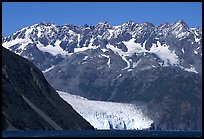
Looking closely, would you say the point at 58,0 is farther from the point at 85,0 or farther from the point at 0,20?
the point at 0,20

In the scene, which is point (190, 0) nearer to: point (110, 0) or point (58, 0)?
point (110, 0)

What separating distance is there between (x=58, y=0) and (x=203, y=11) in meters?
12.7

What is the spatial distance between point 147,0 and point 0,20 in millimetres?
14189

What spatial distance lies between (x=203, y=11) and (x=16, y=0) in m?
17.0

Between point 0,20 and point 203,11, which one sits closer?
point 203,11

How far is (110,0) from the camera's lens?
183 feet

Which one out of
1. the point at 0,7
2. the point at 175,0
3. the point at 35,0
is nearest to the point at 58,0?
the point at 35,0

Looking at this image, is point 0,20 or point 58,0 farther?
point 0,20

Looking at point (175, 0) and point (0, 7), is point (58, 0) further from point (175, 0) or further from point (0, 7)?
point (175, 0)

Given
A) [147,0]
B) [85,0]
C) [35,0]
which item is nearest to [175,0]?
[147,0]

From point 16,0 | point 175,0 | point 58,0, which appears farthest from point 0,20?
point 175,0

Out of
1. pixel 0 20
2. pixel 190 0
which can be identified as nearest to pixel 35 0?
pixel 0 20

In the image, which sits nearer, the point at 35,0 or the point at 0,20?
the point at 35,0

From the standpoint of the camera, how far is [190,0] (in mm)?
58625
